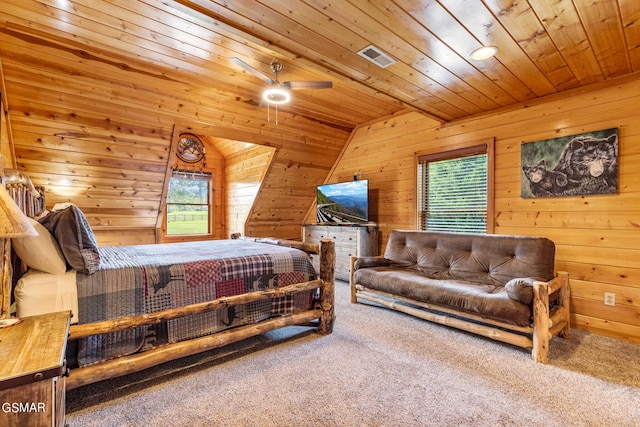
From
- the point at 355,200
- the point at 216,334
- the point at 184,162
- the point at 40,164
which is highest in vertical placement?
the point at 184,162

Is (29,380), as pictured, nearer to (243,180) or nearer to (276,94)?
(276,94)

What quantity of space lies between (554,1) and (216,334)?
9.83 ft

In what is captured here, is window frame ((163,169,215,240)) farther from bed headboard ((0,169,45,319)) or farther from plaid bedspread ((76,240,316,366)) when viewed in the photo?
plaid bedspread ((76,240,316,366))

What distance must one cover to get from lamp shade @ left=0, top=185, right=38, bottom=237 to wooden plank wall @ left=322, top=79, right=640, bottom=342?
3964 millimetres

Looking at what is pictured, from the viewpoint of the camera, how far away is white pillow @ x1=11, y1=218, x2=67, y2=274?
5.44 feet

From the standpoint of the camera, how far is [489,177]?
11.8ft

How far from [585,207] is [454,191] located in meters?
1.33

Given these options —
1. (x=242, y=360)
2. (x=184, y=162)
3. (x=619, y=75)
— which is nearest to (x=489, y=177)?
(x=619, y=75)

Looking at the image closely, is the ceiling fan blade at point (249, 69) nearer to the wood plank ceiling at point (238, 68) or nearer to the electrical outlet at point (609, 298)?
the wood plank ceiling at point (238, 68)

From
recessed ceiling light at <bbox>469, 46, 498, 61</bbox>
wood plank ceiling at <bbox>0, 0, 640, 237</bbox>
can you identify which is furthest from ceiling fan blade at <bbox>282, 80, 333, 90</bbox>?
recessed ceiling light at <bbox>469, 46, 498, 61</bbox>

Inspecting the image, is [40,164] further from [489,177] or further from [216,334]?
[489,177]

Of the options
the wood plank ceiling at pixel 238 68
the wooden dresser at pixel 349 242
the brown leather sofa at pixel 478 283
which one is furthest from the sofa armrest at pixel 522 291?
the wooden dresser at pixel 349 242

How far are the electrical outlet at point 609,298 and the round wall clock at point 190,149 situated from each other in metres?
6.32

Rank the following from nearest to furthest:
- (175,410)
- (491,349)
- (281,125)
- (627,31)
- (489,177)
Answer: (175,410)
(627,31)
(491,349)
(489,177)
(281,125)
